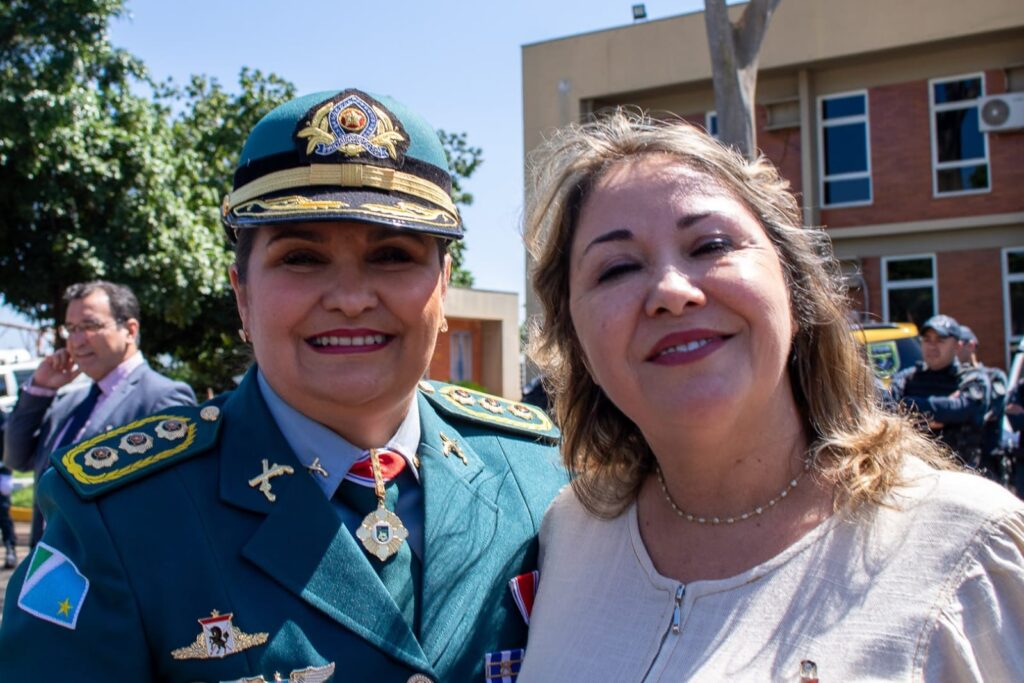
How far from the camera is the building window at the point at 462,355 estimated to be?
21531 mm

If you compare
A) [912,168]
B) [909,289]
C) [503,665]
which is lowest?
[503,665]

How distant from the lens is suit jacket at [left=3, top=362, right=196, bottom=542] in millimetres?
4430

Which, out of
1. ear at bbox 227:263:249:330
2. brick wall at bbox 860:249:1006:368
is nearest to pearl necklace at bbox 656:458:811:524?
ear at bbox 227:263:249:330

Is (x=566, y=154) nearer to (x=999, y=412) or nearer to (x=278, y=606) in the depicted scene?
(x=278, y=606)

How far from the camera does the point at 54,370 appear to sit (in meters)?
4.79

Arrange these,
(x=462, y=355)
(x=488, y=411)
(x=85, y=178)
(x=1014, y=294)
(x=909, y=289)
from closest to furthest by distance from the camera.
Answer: (x=488, y=411) → (x=85, y=178) → (x=1014, y=294) → (x=909, y=289) → (x=462, y=355)

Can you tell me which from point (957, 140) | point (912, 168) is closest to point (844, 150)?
point (912, 168)

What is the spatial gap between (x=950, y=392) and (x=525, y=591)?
546cm

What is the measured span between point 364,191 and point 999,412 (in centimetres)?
662

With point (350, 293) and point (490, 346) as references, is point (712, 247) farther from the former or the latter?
point (490, 346)

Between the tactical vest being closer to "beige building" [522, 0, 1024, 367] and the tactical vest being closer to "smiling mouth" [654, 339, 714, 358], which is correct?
"smiling mouth" [654, 339, 714, 358]

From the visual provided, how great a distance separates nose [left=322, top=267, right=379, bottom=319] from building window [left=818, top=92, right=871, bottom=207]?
15.7 m

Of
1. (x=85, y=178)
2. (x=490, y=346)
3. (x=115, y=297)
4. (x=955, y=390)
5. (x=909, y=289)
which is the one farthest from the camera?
(x=490, y=346)

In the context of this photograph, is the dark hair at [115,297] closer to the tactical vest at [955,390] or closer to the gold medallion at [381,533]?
the gold medallion at [381,533]
